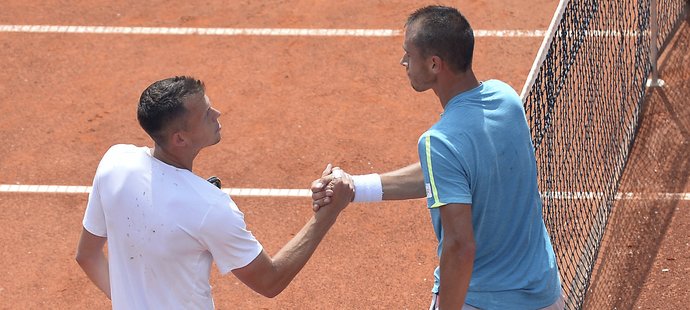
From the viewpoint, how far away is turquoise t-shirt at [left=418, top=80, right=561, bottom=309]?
202 inches

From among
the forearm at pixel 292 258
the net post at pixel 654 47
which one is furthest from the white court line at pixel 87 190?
the forearm at pixel 292 258

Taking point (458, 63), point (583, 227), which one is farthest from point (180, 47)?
point (458, 63)

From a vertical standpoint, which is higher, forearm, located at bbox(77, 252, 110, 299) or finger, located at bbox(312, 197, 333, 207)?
finger, located at bbox(312, 197, 333, 207)

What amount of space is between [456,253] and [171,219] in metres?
1.26

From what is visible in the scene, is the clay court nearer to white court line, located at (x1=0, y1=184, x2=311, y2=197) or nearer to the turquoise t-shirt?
white court line, located at (x1=0, y1=184, x2=311, y2=197)

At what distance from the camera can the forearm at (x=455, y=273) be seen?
5.09 metres

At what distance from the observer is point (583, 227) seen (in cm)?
888

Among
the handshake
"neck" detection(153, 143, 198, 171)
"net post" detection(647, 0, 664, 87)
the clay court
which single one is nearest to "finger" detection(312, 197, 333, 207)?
the handshake

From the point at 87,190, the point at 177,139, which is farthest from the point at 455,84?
the point at 87,190

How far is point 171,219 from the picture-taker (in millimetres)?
5109

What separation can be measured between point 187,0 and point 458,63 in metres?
8.88

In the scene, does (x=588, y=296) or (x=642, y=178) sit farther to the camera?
(x=642, y=178)

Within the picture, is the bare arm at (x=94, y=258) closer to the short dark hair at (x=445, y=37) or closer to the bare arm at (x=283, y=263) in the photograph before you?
the bare arm at (x=283, y=263)

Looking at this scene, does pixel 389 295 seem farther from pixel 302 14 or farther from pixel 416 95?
pixel 302 14
